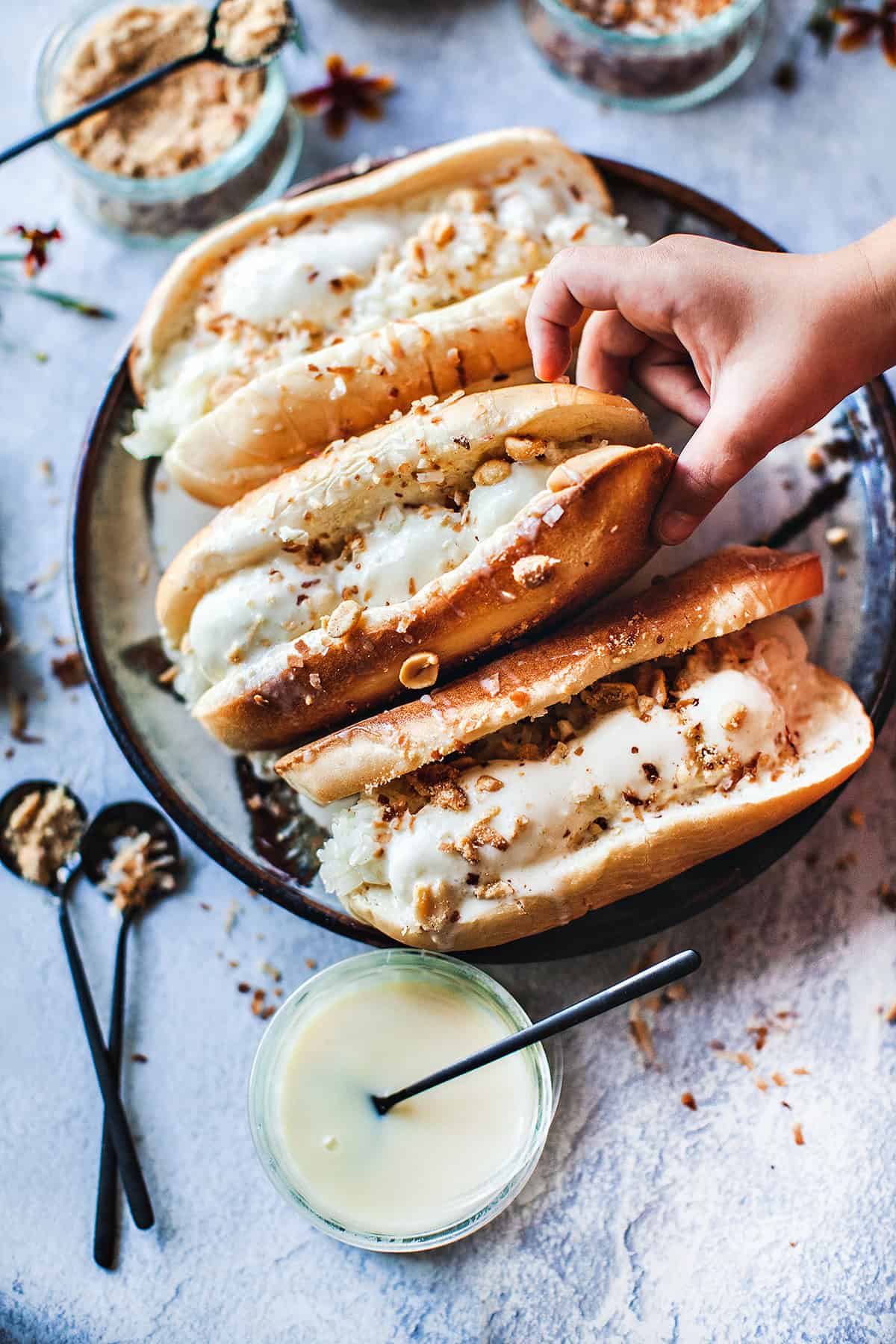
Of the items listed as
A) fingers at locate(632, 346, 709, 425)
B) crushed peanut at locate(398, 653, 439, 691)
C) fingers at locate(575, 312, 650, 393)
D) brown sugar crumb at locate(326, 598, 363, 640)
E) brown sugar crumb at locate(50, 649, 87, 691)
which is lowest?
brown sugar crumb at locate(50, 649, 87, 691)

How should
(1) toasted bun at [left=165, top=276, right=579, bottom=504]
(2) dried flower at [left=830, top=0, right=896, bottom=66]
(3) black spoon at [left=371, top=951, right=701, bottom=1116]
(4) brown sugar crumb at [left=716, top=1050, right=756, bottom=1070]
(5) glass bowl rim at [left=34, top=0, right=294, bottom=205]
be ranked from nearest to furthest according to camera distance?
1. (3) black spoon at [left=371, top=951, right=701, bottom=1116]
2. (1) toasted bun at [left=165, top=276, right=579, bottom=504]
3. (4) brown sugar crumb at [left=716, top=1050, right=756, bottom=1070]
4. (5) glass bowl rim at [left=34, top=0, right=294, bottom=205]
5. (2) dried flower at [left=830, top=0, right=896, bottom=66]

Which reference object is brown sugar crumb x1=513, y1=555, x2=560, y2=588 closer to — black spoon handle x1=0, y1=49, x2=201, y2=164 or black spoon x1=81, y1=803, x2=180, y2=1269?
black spoon x1=81, y1=803, x2=180, y2=1269

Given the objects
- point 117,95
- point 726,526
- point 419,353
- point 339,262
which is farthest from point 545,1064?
point 117,95

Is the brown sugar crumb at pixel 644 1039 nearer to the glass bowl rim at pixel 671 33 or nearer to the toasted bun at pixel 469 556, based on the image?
the toasted bun at pixel 469 556

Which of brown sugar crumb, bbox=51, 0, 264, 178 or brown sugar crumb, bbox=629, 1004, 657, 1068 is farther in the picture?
brown sugar crumb, bbox=51, 0, 264, 178

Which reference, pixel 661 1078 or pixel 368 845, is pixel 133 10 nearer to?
pixel 368 845

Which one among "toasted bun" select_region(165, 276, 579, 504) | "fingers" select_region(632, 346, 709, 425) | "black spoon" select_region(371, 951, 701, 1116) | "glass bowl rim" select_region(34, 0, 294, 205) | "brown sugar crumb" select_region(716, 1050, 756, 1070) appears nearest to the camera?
"black spoon" select_region(371, 951, 701, 1116)

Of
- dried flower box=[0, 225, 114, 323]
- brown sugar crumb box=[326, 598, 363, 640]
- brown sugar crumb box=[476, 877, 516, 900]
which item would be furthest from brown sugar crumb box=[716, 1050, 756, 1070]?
dried flower box=[0, 225, 114, 323]

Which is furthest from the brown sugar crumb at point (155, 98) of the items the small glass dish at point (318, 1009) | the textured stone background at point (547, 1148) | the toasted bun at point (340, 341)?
the small glass dish at point (318, 1009)
